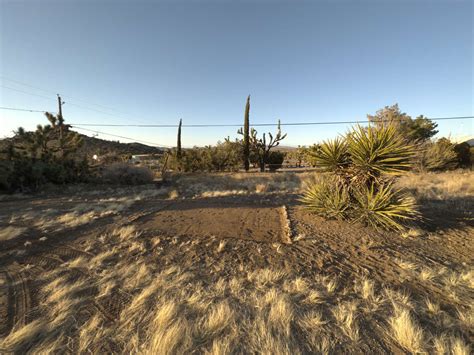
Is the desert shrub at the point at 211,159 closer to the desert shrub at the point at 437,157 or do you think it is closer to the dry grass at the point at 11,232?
the desert shrub at the point at 437,157

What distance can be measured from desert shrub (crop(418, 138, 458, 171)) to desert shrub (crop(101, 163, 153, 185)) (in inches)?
874

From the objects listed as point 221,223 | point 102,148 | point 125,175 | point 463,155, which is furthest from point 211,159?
point 102,148

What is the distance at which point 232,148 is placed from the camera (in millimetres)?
23250

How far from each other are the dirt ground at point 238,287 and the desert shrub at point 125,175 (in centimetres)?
1040

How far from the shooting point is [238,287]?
116 inches

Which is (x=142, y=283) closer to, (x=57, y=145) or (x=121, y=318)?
(x=121, y=318)

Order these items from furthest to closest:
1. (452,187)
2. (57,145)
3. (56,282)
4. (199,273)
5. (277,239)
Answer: (57,145) < (452,187) < (277,239) < (199,273) < (56,282)

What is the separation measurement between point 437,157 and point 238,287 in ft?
71.6

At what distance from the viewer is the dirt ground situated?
2.04 meters

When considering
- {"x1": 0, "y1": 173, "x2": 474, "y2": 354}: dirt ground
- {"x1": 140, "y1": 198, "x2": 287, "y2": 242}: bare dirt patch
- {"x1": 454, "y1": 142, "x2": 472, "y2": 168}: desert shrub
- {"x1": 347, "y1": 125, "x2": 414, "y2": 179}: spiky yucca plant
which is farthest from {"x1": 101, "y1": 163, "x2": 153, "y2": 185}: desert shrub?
{"x1": 454, "y1": 142, "x2": 472, "y2": 168}: desert shrub

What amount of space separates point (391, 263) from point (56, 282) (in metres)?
5.40

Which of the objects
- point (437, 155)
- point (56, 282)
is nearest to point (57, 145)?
point (56, 282)

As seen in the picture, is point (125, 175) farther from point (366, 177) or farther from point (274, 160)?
point (274, 160)

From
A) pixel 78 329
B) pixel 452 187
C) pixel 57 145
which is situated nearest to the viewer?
pixel 78 329
